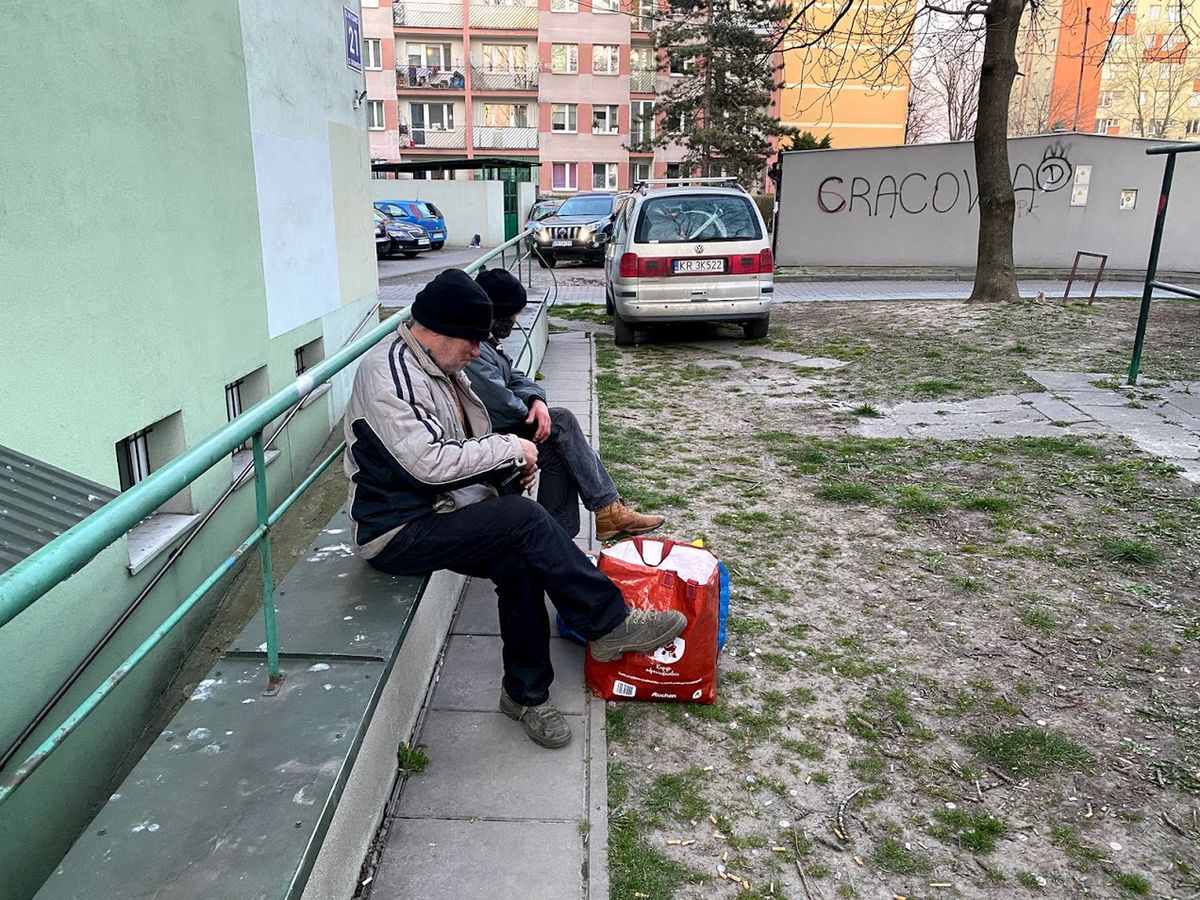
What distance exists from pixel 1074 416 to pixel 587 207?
686 inches

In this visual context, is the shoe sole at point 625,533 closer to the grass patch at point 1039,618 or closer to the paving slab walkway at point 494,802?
the paving slab walkway at point 494,802

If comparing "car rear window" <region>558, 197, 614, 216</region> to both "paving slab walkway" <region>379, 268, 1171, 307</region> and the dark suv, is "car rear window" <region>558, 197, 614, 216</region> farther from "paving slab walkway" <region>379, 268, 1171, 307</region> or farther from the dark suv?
"paving slab walkway" <region>379, 268, 1171, 307</region>

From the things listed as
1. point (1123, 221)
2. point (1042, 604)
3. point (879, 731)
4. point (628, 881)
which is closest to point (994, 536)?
point (1042, 604)

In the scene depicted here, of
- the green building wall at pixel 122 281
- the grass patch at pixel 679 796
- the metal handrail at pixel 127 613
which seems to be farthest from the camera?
the green building wall at pixel 122 281

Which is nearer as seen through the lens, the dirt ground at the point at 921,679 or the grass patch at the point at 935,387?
the dirt ground at the point at 921,679

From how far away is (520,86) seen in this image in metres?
47.1

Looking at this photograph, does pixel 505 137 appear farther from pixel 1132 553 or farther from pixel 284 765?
pixel 284 765

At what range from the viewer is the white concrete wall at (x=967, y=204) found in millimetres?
17766

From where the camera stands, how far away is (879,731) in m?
3.18

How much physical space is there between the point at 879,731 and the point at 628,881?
117cm

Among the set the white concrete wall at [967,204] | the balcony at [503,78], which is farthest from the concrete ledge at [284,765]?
the balcony at [503,78]

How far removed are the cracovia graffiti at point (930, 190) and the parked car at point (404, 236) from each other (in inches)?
449

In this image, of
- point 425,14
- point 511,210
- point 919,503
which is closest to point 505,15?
point 425,14

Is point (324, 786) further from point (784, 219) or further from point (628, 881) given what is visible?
point (784, 219)
